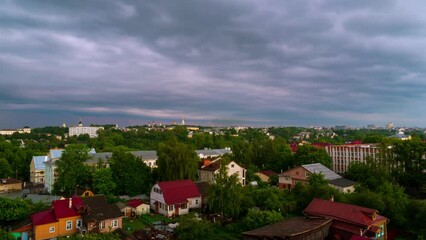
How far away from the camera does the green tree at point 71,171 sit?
1505 inches

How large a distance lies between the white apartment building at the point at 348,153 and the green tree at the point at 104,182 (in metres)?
39.4

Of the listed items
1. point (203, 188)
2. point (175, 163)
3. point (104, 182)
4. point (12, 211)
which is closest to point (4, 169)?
point (104, 182)

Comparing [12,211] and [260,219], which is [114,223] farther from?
[260,219]

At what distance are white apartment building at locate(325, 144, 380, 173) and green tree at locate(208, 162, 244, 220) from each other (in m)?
32.5

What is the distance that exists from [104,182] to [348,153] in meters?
41.4

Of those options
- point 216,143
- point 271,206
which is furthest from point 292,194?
point 216,143

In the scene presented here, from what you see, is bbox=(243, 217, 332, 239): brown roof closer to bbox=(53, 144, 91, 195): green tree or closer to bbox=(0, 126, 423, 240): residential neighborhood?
bbox=(0, 126, 423, 240): residential neighborhood

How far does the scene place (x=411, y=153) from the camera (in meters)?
41.9

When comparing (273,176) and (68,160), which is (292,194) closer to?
(273,176)

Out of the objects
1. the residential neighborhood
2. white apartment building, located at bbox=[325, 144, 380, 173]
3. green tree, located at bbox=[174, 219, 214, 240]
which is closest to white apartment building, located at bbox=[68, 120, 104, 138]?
the residential neighborhood

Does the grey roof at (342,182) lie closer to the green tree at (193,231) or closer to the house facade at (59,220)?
the green tree at (193,231)

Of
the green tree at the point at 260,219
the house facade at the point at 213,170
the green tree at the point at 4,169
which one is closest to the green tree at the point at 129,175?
the house facade at the point at 213,170

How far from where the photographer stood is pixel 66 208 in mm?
26422

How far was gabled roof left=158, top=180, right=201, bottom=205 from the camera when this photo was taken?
31828mm
